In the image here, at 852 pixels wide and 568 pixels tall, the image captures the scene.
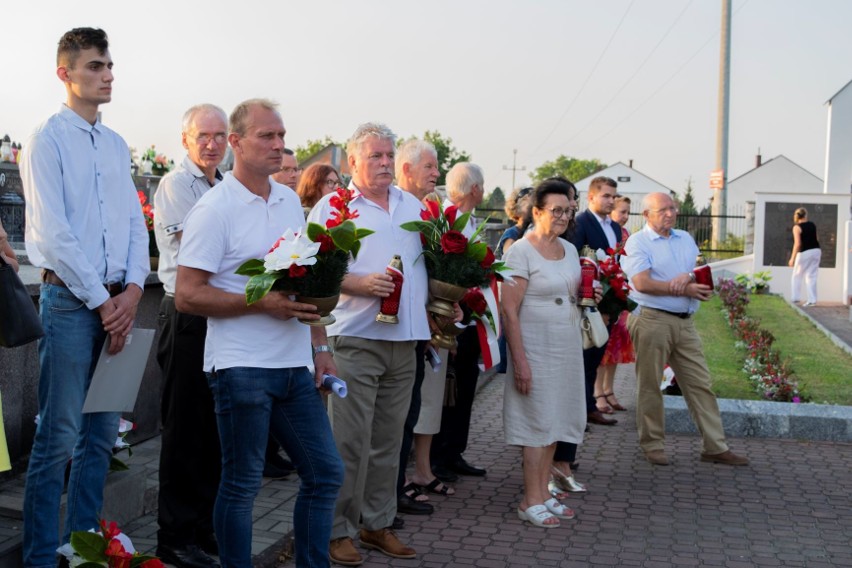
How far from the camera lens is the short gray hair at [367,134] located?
546 centimetres

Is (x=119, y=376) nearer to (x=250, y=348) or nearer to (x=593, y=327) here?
(x=250, y=348)

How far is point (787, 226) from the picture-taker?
25.3m

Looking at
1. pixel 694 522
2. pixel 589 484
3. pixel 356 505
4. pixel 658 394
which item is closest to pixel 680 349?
pixel 658 394

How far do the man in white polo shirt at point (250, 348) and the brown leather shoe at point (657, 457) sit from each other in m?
4.39

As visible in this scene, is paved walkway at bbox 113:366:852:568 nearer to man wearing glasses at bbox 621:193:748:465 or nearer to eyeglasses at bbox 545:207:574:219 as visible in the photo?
man wearing glasses at bbox 621:193:748:465

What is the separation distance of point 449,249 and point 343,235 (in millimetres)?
1515

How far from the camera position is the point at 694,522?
256 inches

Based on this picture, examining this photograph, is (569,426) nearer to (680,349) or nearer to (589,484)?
(589,484)

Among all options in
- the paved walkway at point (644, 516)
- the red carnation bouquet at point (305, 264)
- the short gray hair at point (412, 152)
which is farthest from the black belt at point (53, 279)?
the short gray hair at point (412, 152)

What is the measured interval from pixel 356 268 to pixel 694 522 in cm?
283

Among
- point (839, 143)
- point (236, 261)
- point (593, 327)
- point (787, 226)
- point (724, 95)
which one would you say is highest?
point (724, 95)

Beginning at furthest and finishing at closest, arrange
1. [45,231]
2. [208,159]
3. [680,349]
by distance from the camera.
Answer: [680,349], [208,159], [45,231]

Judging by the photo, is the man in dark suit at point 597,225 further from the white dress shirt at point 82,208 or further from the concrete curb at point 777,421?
the white dress shirt at point 82,208

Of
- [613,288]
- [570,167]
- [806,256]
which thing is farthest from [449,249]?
[570,167]
